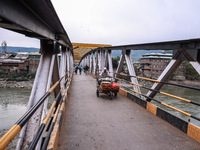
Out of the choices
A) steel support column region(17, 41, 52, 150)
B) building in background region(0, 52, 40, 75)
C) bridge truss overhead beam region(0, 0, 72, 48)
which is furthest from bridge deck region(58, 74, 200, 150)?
building in background region(0, 52, 40, 75)

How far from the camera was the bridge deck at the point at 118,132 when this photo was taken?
3.22m

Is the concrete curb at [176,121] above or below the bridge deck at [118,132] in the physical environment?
above

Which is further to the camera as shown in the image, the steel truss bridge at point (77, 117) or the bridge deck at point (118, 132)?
the bridge deck at point (118, 132)

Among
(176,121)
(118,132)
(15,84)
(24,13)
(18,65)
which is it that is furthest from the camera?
(18,65)

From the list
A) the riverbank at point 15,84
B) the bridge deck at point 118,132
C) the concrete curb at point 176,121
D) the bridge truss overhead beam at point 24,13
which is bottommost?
the riverbank at point 15,84

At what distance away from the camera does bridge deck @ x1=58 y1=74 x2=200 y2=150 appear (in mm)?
3221

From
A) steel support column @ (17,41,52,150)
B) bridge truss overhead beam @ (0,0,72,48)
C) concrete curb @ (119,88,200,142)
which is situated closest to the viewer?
bridge truss overhead beam @ (0,0,72,48)

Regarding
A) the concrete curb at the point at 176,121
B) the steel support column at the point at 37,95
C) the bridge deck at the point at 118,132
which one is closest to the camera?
the steel support column at the point at 37,95

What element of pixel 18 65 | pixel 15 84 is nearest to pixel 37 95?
pixel 15 84

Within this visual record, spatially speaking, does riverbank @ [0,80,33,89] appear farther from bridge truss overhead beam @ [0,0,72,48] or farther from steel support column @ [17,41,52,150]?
bridge truss overhead beam @ [0,0,72,48]

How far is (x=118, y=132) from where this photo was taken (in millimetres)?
3795

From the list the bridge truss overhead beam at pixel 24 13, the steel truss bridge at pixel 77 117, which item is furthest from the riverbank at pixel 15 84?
the bridge truss overhead beam at pixel 24 13

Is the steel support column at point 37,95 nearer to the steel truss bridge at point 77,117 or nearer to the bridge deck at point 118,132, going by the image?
the steel truss bridge at point 77,117

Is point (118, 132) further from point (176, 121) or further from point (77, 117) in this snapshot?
point (176, 121)
